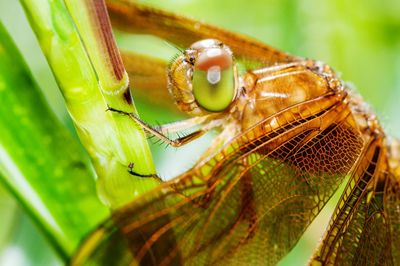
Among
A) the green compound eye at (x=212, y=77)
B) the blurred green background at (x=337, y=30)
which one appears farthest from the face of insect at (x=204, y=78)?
the blurred green background at (x=337, y=30)

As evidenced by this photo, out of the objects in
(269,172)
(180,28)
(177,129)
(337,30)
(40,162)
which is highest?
(337,30)

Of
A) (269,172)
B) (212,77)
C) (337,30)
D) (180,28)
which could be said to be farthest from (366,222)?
Answer: (337,30)

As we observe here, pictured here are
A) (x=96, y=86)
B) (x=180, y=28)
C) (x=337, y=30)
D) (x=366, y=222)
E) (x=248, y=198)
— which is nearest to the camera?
(x=96, y=86)

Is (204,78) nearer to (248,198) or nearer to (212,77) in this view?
(212,77)

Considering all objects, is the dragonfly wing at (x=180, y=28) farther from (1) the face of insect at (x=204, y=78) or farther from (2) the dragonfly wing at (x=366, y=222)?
(2) the dragonfly wing at (x=366, y=222)

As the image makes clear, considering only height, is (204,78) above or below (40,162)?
above

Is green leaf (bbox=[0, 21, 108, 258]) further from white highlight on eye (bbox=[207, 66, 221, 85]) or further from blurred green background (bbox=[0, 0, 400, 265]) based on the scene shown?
blurred green background (bbox=[0, 0, 400, 265])

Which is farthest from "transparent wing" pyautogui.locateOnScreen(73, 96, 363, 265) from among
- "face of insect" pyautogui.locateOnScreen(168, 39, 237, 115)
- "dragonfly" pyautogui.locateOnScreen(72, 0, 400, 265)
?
"face of insect" pyautogui.locateOnScreen(168, 39, 237, 115)

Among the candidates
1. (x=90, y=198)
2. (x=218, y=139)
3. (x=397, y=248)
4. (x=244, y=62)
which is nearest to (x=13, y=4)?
(x=244, y=62)
